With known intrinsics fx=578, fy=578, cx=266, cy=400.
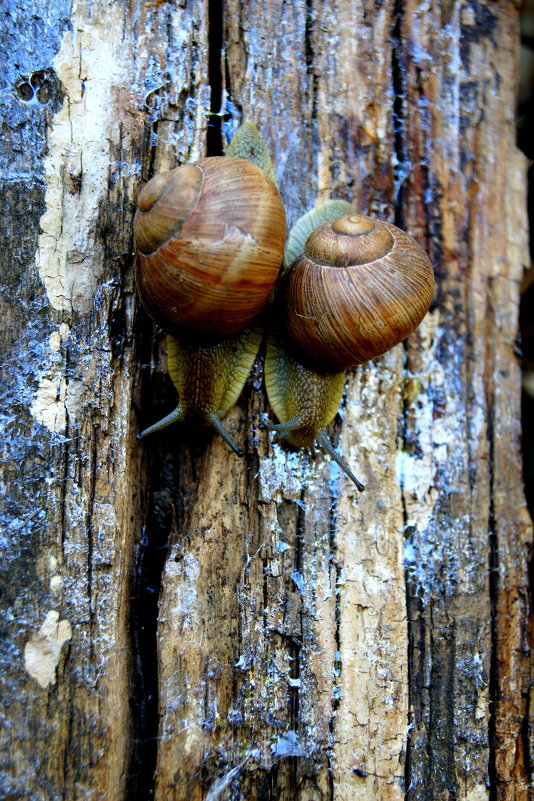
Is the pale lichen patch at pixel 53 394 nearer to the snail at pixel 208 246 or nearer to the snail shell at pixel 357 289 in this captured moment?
the snail at pixel 208 246

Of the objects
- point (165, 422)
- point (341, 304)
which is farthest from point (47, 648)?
point (341, 304)

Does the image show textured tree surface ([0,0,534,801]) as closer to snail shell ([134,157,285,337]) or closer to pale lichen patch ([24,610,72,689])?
pale lichen patch ([24,610,72,689])

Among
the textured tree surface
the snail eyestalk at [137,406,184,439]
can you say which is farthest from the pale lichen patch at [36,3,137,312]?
the snail eyestalk at [137,406,184,439]

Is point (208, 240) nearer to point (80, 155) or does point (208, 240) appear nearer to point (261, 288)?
point (261, 288)

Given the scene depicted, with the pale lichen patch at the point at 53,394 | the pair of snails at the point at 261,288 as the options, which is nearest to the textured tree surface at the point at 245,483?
the pale lichen patch at the point at 53,394

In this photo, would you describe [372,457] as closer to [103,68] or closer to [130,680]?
[130,680]

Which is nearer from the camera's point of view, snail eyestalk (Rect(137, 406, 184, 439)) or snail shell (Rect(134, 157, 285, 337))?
snail shell (Rect(134, 157, 285, 337))

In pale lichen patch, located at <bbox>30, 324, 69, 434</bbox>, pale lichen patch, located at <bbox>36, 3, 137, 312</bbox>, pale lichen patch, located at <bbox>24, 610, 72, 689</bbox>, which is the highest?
pale lichen patch, located at <bbox>36, 3, 137, 312</bbox>

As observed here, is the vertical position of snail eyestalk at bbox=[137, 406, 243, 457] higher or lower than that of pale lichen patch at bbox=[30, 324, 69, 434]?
lower

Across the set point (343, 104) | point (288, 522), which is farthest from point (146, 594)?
point (343, 104)
